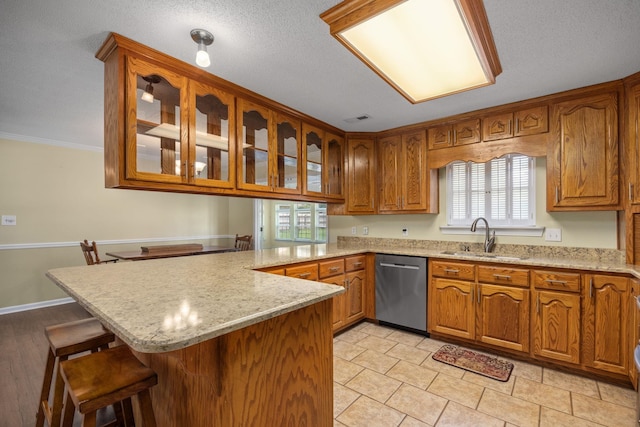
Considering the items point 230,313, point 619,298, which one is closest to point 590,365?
point 619,298

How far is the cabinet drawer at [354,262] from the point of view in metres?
3.18

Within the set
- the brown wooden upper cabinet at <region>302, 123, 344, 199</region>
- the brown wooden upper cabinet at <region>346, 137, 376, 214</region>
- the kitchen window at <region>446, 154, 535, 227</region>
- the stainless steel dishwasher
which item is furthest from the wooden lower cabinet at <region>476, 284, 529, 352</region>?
the brown wooden upper cabinet at <region>302, 123, 344, 199</region>

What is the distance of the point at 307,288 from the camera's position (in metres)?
1.40

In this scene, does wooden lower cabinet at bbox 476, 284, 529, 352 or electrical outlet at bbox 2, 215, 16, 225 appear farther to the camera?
electrical outlet at bbox 2, 215, 16, 225

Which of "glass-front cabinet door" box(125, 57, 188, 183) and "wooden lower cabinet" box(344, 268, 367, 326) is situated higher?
"glass-front cabinet door" box(125, 57, 188, 183)

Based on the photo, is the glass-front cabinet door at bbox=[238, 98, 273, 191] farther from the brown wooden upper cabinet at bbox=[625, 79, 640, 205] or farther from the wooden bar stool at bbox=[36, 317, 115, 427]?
the brown wooden upper cabinet at bbox=[625, 79, 640, 205]

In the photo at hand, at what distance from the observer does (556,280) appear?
237 cm

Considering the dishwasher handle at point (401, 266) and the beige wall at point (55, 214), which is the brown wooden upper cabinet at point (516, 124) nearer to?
the dishwasher handle at point (401, 266)

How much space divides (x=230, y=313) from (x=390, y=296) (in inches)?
98.3

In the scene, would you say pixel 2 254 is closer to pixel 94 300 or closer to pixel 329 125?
pixel 94 300

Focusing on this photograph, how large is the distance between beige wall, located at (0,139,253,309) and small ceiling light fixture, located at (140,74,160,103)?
3367 millimetres

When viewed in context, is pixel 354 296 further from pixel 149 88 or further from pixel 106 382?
pixel 149 88

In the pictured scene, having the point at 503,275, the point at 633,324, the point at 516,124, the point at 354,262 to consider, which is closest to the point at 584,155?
the point at 516,124

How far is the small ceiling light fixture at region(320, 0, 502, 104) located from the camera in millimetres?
1388
